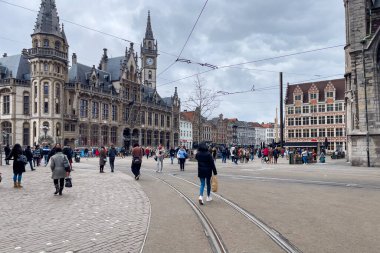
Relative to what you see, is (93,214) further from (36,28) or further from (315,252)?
(36,28)

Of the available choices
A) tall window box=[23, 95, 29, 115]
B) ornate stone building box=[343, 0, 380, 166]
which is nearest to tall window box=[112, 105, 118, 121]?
tall window box=[23, 95, 29, 115]

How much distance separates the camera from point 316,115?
A: 75.9 metres

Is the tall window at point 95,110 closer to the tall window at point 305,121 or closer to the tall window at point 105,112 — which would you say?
the tall window at point 105,112

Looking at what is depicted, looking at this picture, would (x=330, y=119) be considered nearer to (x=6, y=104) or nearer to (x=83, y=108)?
(x=83, y=108)

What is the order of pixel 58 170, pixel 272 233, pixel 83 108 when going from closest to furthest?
1. pixel 272 233
2. pixel 58 170
3. pixel 83 108

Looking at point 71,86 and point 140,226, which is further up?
point 71,86

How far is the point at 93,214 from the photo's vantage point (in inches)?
318

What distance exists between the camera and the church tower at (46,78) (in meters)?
54.0

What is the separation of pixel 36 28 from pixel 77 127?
1691 cm

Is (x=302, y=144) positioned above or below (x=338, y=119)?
below

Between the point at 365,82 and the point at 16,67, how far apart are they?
177 ft

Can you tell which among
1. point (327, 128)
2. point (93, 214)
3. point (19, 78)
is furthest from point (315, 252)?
point (327, 128)

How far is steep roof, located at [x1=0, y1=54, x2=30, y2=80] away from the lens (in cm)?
5834

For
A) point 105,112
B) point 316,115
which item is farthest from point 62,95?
point 316,115
